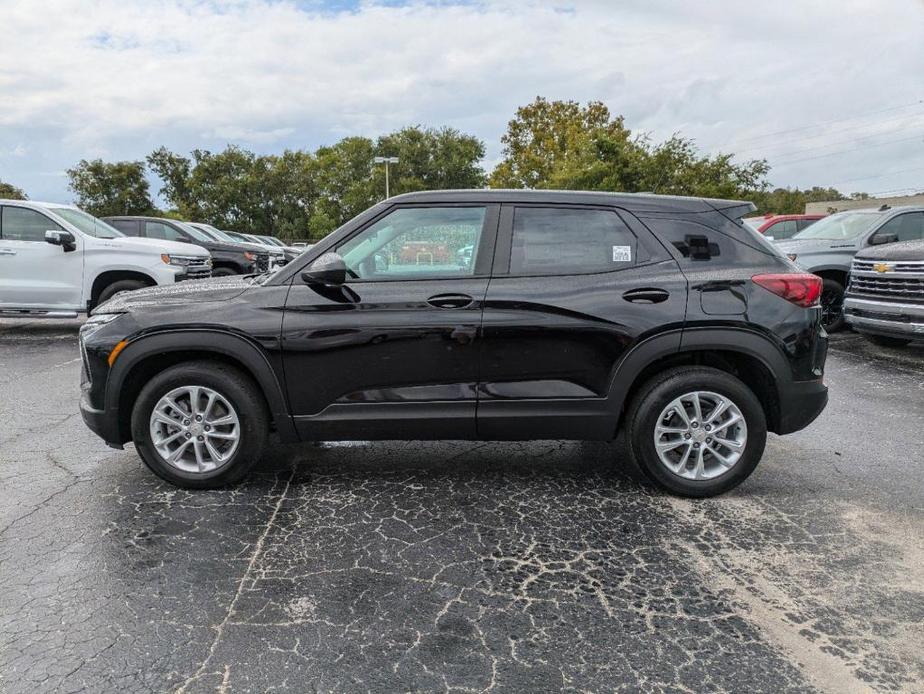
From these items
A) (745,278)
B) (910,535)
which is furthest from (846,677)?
(745,278)

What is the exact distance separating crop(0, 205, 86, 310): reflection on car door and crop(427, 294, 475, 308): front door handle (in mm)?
7849

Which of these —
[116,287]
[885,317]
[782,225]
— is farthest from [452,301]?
[782,225]

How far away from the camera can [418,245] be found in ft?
12.9

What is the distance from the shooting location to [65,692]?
7.39 feet

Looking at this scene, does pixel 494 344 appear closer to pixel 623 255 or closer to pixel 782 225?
pixel 623 255

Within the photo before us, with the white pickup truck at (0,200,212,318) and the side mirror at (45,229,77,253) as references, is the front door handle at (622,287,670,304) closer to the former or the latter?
the white pickup truck at (0,200,212,318)

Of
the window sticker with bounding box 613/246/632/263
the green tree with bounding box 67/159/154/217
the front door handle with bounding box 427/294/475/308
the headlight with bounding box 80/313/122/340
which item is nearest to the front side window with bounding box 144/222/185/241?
the headlight with bounding box 80/313/122/340

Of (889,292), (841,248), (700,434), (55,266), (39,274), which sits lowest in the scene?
(700,434)

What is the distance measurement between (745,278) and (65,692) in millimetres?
3645

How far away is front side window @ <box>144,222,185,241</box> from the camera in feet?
44.8

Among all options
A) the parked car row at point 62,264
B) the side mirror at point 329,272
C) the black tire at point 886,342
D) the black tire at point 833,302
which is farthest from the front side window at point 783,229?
the side mirror at point 329,272

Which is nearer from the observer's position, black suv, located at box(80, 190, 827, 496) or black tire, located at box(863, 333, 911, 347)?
black suv, located at box(80, 190, 827, 496)

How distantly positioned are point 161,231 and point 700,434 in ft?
42.0

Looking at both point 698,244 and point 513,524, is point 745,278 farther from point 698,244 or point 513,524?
point 513,524
